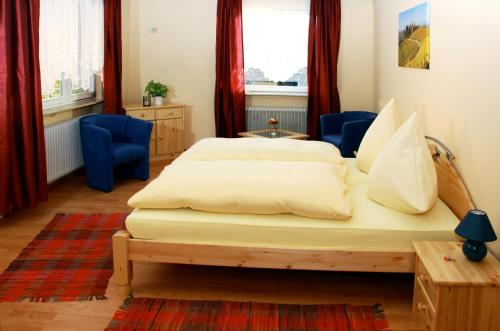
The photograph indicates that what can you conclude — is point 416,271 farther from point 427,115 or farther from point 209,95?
point 209,95

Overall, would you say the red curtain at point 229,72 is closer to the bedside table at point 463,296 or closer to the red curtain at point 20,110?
the red curtain at point 20,110

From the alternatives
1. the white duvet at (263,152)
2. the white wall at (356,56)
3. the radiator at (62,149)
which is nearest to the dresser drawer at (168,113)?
the radiator at (62,149)

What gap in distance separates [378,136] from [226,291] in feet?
5.31

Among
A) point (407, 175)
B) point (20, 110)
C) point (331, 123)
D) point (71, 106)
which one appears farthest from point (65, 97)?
point (407, 175)

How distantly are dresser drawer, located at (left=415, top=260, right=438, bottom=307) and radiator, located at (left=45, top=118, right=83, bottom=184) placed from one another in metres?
3.63

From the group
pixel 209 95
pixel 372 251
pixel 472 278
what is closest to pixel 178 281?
pixel 372 251

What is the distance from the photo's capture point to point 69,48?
5328 mm

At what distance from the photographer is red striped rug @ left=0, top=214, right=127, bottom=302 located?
311 centimetres

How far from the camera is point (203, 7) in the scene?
6.64 m

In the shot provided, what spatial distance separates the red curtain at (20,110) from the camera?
397 centimetres

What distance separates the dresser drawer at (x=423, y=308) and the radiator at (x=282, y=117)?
421 cm

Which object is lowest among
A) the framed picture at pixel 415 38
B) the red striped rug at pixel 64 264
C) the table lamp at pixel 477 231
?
the red striped rug at pixel 64 264

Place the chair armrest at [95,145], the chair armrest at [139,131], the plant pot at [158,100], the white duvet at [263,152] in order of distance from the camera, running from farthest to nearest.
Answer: the plant pot at [158,100] → the chair armrest at [139,131] → the chair armrest at [95,145] → the white duvet at [263,152]

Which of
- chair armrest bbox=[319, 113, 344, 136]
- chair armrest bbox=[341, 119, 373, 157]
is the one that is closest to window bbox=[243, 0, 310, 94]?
chair armrest bbox=[319, 113, 344, 136]
